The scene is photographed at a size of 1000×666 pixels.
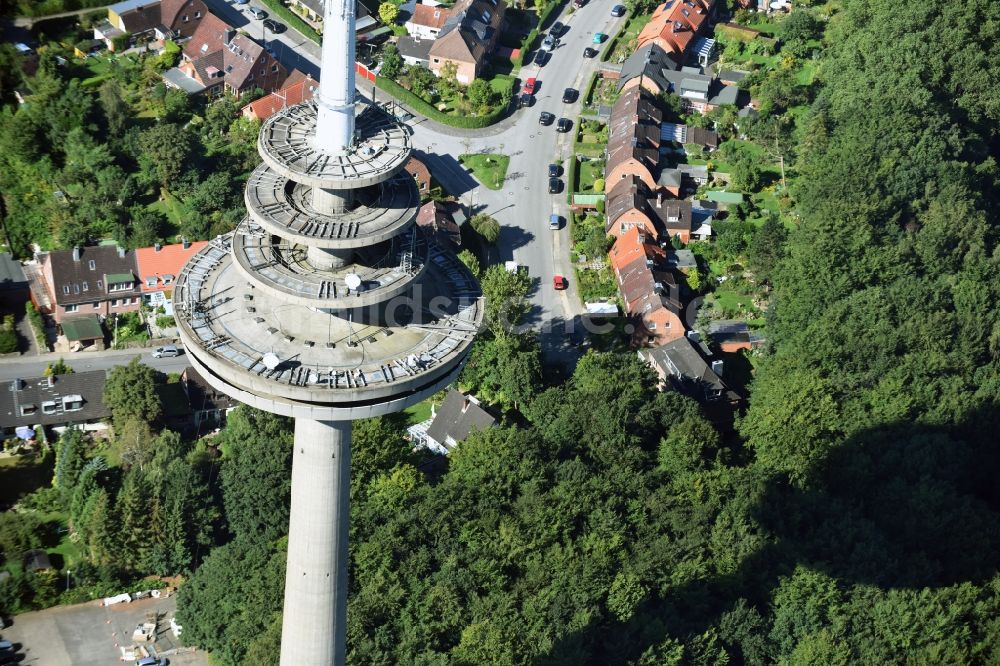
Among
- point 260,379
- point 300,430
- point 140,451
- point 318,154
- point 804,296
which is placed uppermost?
point 318,154

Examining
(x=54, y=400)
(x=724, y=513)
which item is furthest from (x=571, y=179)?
(x=54, y=400)

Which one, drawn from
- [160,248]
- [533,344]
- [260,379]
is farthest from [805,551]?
[160,248]

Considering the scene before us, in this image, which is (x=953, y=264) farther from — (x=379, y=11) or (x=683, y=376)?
(x=379, y=11)

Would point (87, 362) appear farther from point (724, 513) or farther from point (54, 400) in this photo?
point (724, 513)

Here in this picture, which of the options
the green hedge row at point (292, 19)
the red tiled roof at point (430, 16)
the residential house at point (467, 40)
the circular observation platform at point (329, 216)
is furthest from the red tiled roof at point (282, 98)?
the circular observation platform at point (329, 216)

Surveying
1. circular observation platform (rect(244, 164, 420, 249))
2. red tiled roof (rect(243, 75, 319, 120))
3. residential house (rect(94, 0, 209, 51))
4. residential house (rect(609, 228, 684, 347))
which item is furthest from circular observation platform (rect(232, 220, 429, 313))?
residential house (rect(94, 0, 209, 51))

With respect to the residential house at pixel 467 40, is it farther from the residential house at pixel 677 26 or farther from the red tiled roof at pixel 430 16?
the residential house at pixel 677 26

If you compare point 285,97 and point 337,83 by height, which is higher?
point 337,83
